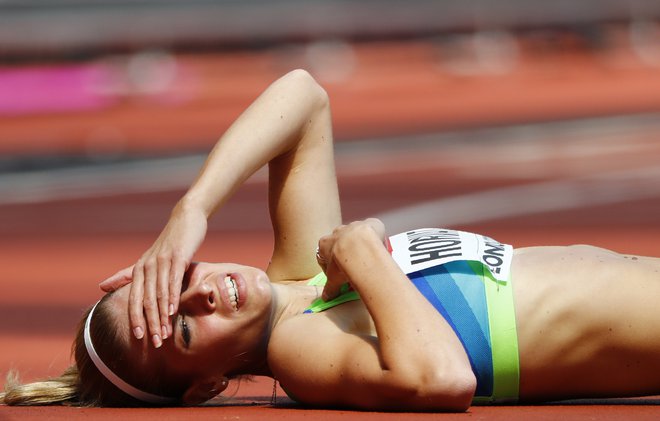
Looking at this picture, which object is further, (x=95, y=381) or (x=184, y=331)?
(x=95, y=381)

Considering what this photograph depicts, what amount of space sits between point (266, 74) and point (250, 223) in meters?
10.7

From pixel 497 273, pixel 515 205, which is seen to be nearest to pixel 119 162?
pixel 515 205

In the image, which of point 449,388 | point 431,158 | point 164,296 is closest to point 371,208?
point 431,158

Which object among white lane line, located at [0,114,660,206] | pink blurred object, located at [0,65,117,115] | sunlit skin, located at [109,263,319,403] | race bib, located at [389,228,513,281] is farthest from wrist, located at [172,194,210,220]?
pink blurred object, located at [0,65,117,115]

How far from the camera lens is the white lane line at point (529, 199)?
10031mm

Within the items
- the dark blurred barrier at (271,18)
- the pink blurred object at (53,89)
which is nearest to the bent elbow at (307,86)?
the pink blurred object at (53,89)

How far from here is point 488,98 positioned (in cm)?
1792

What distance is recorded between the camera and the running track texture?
20.0 feet

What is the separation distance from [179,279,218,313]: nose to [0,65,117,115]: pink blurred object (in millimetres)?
14831

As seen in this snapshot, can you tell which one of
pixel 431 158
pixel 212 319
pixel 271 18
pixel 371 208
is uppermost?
pixel 271 18

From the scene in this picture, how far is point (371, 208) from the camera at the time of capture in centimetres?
1095

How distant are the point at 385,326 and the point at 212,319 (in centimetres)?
61

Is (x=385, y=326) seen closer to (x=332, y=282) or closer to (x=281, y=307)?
(x=332, y=282)

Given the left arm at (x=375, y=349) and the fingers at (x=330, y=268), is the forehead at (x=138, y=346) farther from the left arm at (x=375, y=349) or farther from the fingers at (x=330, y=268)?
the fingers at (x=330, y=268)
